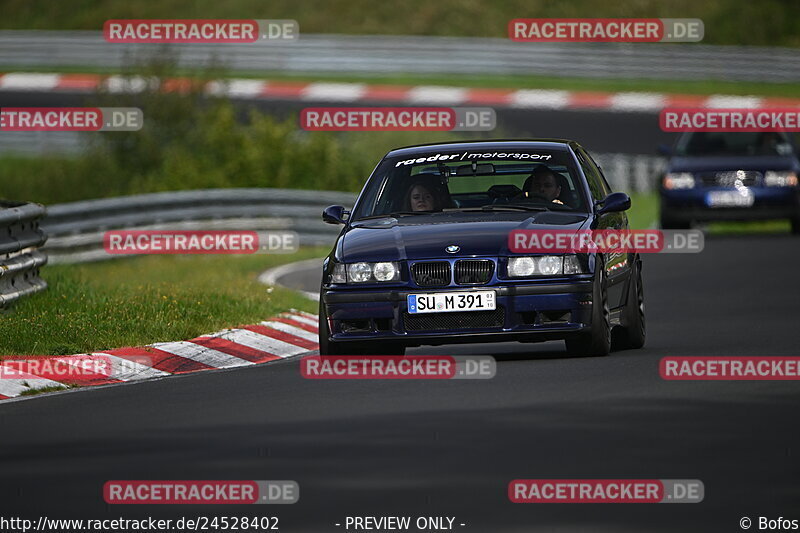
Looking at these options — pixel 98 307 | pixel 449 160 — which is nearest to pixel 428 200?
pixel 449 160

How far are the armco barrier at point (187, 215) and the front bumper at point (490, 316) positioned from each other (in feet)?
40.5

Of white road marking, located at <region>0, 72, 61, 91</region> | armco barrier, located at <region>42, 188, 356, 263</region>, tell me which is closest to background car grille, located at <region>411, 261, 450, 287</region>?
armco barrier, located at <region>42, 188, 356, 263</region>

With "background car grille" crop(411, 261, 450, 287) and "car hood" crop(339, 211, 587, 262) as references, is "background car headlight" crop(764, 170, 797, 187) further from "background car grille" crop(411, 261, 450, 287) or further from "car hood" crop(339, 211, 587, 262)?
"background car grille" crop(411, 261, 450, 287)

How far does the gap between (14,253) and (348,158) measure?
18.6 metres

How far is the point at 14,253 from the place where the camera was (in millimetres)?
15930

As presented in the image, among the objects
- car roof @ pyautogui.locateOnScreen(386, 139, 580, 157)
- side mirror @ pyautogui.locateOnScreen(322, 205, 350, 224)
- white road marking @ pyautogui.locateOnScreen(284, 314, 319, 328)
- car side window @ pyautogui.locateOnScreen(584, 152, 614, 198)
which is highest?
car roof @ pyautogui.locateOnScreen(386, 139, 580, 157)

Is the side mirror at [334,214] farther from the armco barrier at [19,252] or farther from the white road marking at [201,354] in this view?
the armco barrier at [19,252]

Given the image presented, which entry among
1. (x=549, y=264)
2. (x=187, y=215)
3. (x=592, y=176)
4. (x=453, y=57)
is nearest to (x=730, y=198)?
(x=187, y=215)

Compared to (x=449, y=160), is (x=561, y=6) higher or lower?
higher

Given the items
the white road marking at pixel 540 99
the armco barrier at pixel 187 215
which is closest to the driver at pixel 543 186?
the armco barrier at pixel 187 215

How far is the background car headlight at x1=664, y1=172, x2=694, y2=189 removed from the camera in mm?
25906

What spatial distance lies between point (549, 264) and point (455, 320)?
0.68m

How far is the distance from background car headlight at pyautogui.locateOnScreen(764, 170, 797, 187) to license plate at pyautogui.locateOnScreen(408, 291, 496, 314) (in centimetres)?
1413

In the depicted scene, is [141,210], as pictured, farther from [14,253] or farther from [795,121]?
Result: [795,121]
